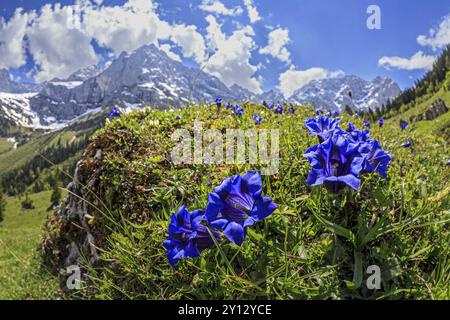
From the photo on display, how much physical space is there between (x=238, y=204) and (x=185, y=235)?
0.42m

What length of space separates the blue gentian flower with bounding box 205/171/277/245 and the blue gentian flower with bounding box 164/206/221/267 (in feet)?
0.67

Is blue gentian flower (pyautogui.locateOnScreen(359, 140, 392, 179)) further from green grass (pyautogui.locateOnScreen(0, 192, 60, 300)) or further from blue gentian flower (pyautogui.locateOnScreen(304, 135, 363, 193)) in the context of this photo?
green grass (pyautogui.locateOnScreen(0, 192, 60, 300))

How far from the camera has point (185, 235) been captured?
90.1 inches

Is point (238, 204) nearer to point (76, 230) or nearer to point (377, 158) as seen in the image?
point (377, 158)

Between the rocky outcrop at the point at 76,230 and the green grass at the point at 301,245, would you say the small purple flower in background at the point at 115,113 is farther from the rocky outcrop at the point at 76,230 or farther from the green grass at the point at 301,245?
the green grass at the point at 301,245

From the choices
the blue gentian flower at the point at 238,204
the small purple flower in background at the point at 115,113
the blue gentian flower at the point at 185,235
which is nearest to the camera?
the blue gentian flower at the point at 238,204

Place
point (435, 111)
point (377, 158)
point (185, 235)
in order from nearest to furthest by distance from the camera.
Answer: point (185, 235) < point (377, 158) < point (435, 111)

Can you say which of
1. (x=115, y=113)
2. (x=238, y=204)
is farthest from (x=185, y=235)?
(x=115, y=113)

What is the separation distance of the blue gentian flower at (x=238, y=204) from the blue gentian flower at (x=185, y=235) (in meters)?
0.20

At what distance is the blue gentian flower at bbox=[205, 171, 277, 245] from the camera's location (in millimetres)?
2051

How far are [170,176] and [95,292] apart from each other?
4.59 feet

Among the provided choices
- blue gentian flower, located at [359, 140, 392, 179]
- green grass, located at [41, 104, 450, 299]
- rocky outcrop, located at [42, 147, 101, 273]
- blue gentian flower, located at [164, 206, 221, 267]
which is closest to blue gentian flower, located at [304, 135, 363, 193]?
green grass, located at [41, 104, 450, 299]

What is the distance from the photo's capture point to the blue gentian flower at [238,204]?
6.73 feet

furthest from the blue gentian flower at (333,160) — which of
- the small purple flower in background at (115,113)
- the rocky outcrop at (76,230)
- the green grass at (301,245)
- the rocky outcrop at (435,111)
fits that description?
the rocky outcrop at (435,111)
